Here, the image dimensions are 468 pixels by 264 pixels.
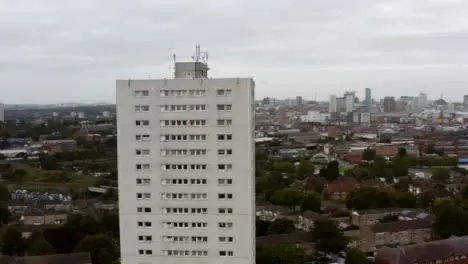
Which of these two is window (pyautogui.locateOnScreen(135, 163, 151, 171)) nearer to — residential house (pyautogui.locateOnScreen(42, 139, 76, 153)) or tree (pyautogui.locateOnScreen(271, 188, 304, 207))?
tree (pyautogui.locateOnScreen(271, 188, 304, 207))

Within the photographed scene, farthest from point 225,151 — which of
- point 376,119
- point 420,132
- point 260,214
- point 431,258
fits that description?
point 376,119

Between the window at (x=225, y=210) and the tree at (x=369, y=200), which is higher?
the window at (x=225, y=210)

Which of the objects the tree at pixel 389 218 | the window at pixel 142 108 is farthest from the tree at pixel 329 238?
the window at pixel 142 108

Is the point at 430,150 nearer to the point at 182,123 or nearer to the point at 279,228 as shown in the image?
the point at 279,228

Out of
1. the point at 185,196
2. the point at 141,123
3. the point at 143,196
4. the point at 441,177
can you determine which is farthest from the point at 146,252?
the point at 441,177

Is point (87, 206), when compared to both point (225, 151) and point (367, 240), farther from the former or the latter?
point (225, 151)

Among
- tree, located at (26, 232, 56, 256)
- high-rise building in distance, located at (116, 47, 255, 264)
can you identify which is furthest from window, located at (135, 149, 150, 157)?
tree, located at (26, 232, 56, 256)

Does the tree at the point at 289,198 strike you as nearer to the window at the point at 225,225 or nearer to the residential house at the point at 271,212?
the residential house at the point at 271,212

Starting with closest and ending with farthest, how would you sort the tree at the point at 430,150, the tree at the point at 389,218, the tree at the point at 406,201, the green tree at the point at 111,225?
the green tree at the point at 111,225 → the tree at the point at 389,218 → the tree at the point at 406,201 → the tree at the point at 430,150
